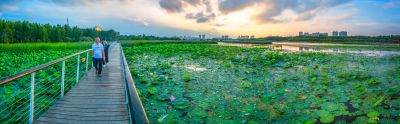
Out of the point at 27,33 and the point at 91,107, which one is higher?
the point at 27,33

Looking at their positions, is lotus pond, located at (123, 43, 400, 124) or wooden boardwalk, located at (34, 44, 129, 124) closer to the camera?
wooden boardwalk, located at (34, 44, 129, 124)

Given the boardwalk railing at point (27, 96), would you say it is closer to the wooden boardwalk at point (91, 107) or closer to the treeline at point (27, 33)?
the wooden boardwalk at point (91, 107)

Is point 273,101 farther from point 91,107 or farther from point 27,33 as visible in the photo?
point 27,33

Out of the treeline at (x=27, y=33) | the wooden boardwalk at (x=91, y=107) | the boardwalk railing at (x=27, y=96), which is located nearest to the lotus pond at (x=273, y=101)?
the wooden boardwalk at (x=91, y=107)

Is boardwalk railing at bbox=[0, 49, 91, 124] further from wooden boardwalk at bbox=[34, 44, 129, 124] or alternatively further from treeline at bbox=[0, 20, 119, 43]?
treeline at bbox=[0, 20, 119, 43]

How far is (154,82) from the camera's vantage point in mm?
6754

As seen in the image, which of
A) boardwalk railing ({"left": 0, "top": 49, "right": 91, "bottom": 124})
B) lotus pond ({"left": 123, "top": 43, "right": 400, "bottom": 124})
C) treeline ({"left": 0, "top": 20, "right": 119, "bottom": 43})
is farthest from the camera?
treeline ({"left": 0, "top": 20, "right": 119, "bottom": 43})

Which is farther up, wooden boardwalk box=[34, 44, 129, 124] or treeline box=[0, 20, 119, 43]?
treeline box=[0, 20, 119, 43]

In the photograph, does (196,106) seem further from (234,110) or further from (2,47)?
(2,47)

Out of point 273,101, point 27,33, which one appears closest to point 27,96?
point 273,101

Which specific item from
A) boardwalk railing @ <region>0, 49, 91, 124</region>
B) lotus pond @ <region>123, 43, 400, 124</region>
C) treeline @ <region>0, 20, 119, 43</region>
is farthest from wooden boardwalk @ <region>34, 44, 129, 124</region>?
treeline @ <region>0, 20, 119, 43</region>

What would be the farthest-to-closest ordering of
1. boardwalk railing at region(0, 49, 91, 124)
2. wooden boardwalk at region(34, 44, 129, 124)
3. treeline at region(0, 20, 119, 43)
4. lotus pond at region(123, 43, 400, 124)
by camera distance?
treeline at region(0, 20, 119, 43) → lotus pond at region(123, 43, 400, 124) → wooden boardwalk at region(34, 44, 129, 124) → boardwalk railing at region(0, 49, 91, 124)

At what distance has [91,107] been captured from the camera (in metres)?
3.97

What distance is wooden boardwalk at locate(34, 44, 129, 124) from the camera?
11.2 feet
